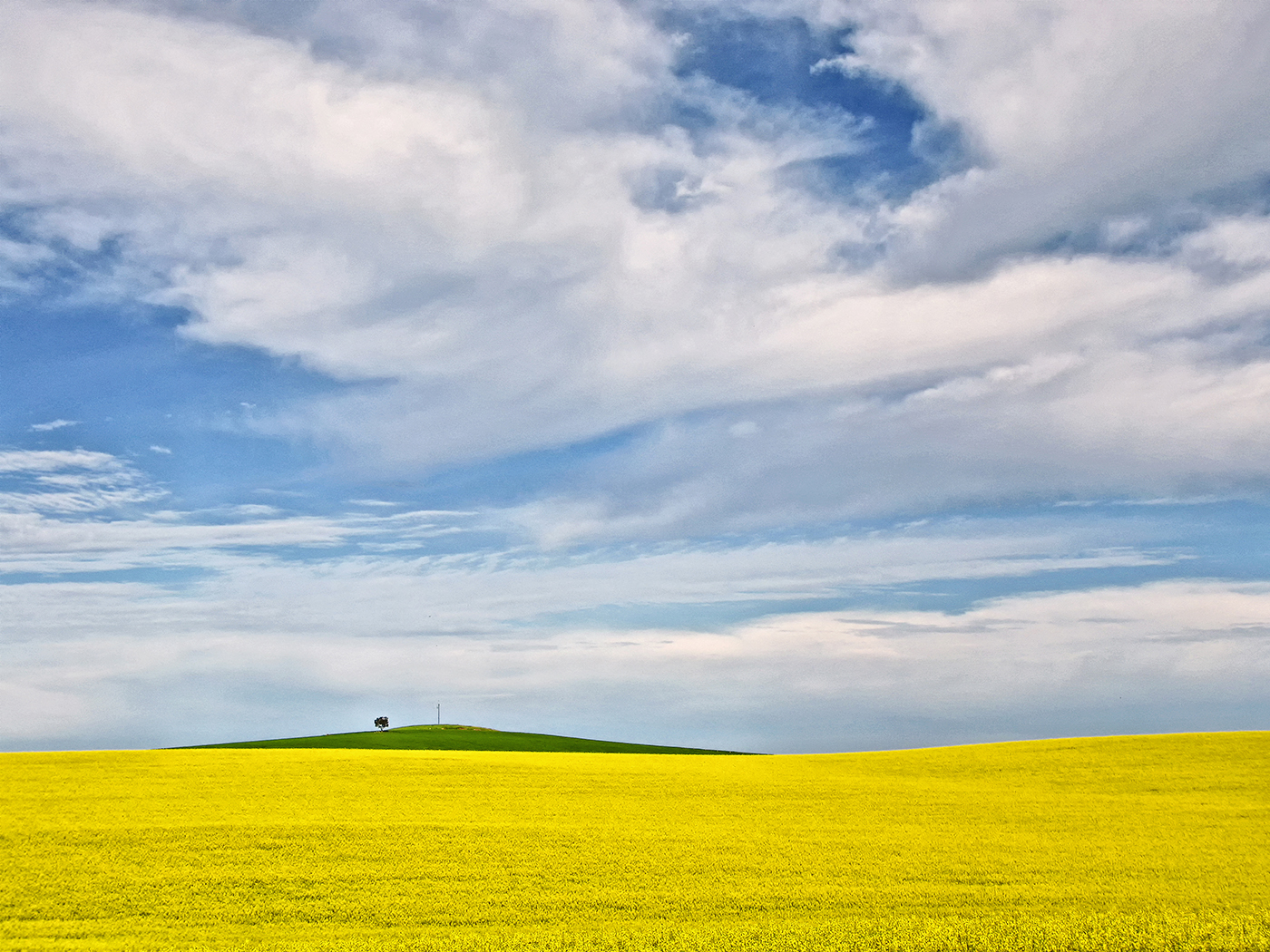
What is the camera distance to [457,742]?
46.8 meters

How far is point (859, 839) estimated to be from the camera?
58.2 feet

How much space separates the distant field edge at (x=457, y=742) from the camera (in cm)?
4494

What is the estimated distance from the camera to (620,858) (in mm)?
16047

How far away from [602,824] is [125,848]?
8273 millimetres

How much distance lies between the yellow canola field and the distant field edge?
20720mm

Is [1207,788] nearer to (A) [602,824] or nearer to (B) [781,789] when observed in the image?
(B) [781,789]

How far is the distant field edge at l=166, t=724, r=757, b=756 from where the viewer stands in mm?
44938

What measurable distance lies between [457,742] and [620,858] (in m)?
32.6

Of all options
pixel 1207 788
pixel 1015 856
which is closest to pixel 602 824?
pixel 1015 856

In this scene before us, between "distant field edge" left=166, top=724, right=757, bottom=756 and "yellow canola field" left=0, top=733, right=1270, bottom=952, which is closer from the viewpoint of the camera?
"yellow canola field" left=0, top=733, right=1270, bottom=952

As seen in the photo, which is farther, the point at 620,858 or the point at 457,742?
the point at 457,742

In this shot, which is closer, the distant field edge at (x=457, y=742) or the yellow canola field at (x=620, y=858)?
the yellow canola field at (x=620, y=858)

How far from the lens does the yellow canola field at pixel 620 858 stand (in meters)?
13.0

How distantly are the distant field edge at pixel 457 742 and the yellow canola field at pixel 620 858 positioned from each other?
2072 cm
